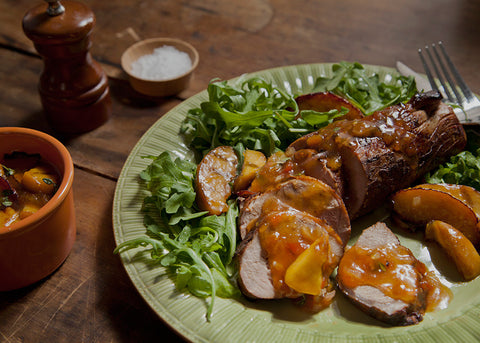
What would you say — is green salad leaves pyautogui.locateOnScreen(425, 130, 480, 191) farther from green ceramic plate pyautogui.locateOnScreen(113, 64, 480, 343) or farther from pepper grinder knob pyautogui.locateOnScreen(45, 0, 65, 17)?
pepper grinder knob pyautogui.locateOnScreen(45, 0, 65, 17)

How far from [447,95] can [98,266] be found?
1.95m

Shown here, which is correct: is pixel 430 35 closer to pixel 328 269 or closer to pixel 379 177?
pixel 379 177

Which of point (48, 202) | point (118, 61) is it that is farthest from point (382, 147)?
point (118, 61)

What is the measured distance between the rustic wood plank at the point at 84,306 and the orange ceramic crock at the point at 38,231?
2.4 inches

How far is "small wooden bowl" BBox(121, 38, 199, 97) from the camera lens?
276cm

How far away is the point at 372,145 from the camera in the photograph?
6.36 ft

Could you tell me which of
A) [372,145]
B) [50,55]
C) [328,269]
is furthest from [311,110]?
[50,55]

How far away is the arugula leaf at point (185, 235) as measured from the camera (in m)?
1.65

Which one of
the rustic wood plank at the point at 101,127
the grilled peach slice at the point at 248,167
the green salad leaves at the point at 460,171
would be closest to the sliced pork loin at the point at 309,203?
the grilled peach slice at the point at 248,167

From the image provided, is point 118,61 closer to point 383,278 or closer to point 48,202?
point 48,202

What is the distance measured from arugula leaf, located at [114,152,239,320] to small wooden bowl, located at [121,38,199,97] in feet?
2.71

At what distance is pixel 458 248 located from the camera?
1.79 m

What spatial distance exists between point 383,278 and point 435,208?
18.6 inches

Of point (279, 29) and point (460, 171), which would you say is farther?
point (279, 29)
